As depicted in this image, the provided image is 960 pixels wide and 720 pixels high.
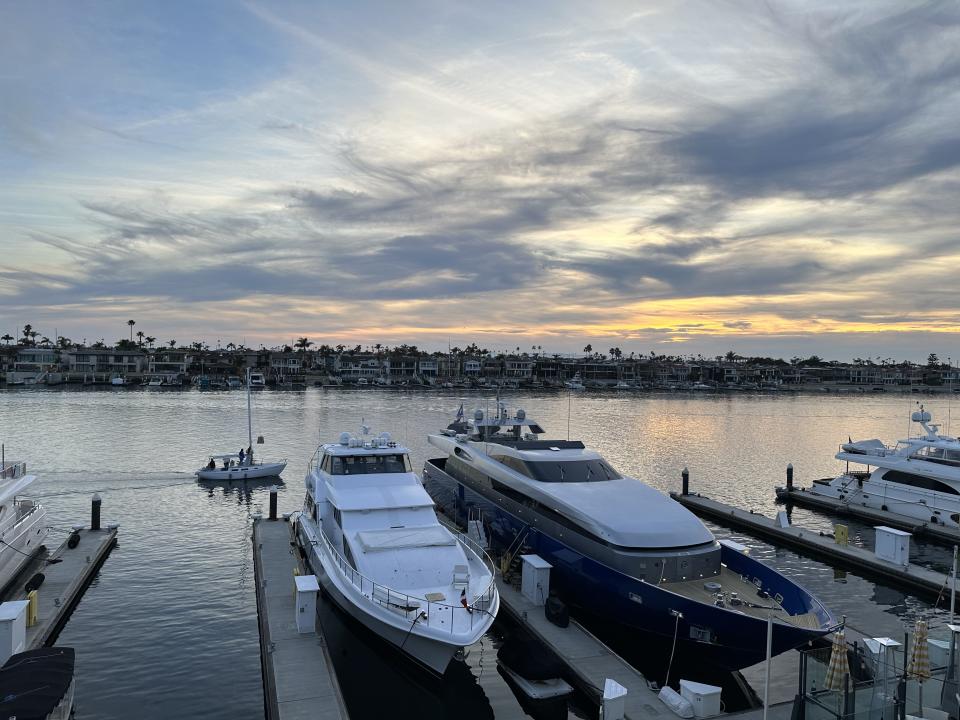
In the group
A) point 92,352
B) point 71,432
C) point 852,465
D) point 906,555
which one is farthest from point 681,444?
point 92,352

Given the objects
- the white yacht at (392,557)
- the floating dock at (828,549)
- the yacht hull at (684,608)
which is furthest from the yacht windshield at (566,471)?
the floating dock at (828,549)

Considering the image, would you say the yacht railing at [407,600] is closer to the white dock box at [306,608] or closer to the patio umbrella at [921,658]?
the white dock box at [306,608]

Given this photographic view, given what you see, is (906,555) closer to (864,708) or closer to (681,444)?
(864,708)

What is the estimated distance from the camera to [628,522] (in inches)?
738

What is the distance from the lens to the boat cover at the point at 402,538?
730 inches

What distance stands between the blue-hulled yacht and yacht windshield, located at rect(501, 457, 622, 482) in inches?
1.4

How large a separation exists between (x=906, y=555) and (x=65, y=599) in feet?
98.6

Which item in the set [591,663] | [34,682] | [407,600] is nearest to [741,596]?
[591,663]

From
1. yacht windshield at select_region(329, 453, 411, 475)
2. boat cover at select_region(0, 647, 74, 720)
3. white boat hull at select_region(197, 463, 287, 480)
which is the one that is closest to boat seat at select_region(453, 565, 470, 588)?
yacht windshield at select_region(329, 453, 411, 475)

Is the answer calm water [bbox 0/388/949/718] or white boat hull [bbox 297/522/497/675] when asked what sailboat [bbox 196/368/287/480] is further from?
white boat hull [bbox 297/522/497/675]

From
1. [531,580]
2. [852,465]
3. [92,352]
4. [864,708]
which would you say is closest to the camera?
[864,708]

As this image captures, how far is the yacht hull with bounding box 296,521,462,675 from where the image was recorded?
15.2 m

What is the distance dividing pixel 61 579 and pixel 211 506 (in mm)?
16144

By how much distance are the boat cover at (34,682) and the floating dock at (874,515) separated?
1391 inches
